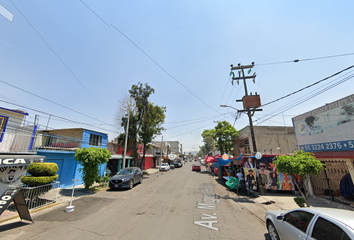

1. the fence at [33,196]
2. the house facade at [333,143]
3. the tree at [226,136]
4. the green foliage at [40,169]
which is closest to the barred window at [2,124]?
the green foliage at [40,169]

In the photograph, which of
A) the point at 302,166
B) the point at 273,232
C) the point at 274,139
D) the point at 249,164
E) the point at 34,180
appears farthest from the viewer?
the point at 274,139

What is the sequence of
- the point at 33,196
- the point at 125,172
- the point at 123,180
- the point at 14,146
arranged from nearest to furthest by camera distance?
the point at 33,196
the point at 14,146
the point at 123,180
the point at 125,172

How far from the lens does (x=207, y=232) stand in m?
4.95

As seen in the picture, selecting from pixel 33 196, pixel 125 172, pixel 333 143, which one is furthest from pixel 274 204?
pixel 33 196

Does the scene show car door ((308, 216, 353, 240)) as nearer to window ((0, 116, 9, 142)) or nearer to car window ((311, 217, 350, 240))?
car window ((311, 217, 350, 240))

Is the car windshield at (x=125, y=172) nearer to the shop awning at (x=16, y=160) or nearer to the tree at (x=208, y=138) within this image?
the shop awning at (x=16, y=160)

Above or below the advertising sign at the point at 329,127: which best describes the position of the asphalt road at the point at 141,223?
below

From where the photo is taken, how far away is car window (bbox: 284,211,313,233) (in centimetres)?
342

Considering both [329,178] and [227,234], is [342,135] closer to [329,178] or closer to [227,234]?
[329,178]

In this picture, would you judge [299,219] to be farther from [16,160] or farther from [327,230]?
[16,160]

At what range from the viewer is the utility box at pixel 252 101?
11.6 meters

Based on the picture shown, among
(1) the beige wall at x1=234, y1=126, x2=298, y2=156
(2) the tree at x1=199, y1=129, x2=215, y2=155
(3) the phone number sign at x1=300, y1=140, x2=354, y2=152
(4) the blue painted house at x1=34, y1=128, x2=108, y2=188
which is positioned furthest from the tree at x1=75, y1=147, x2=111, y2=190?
(2) the tree at x1=199, y1=129, x2=215, y2=155

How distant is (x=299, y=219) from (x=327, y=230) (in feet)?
2.49

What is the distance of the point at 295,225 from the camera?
362 cm
